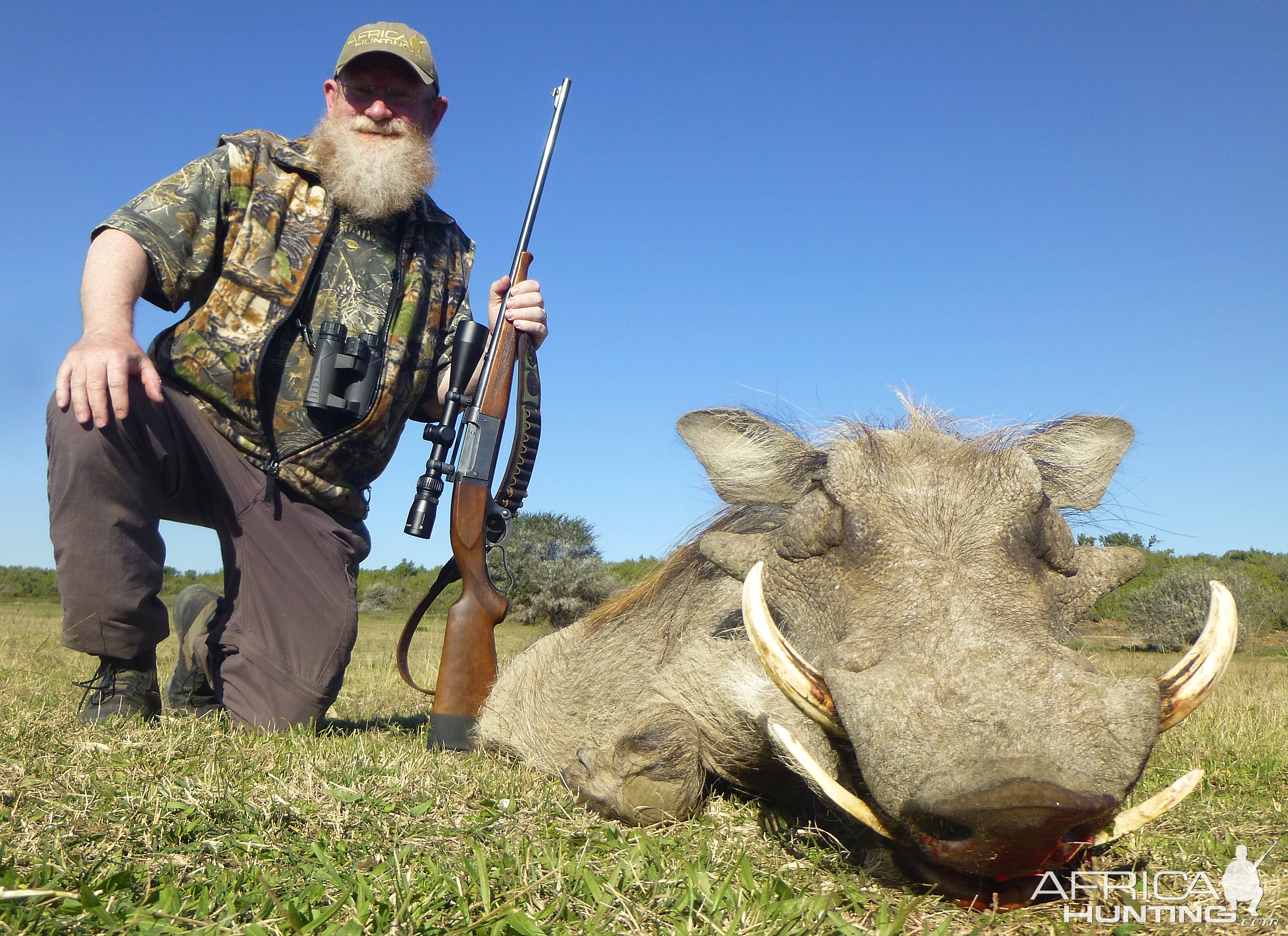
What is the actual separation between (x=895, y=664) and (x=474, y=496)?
8.06 feet

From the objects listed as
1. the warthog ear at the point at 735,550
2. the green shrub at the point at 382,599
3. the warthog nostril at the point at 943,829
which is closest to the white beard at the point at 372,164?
the warthog ear at the point at 735,550

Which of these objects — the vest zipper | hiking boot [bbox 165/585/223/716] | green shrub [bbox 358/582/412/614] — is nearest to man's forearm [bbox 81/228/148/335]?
the vest zipper

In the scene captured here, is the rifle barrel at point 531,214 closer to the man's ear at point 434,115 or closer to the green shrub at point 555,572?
the man's ear at point 434,115

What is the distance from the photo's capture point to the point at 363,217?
14.0 feet

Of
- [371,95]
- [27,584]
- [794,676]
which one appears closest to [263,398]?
[371,95]

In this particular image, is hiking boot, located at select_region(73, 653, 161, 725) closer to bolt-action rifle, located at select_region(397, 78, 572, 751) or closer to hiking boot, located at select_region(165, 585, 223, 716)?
hiking boot, located at select_region(165, 585, 223, 716)

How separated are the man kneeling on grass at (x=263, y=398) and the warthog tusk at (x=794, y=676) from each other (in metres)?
2.51

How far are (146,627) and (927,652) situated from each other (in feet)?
9.86

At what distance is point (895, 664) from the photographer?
1703 millimetres

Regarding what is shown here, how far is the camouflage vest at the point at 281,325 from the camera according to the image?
12.6 feet

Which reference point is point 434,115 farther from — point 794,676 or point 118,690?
point 794,676

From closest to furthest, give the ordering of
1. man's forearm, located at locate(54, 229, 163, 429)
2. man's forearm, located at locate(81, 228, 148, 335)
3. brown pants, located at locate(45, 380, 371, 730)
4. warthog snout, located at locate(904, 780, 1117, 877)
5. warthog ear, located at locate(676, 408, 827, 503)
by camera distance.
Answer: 1. warthog snout, located at locate(904, 780, 1117, 877)
2. warthog ear, located at locate(676, 408, 827, 503)
3. man's forearm, located at locate(54, 229, 163, 429)
4. man's forearm, located at locate(81, 228, 148, 335)
5. brown pants, located at locate(45, 380, 371, 730)

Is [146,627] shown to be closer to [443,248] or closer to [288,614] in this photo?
[288,614]

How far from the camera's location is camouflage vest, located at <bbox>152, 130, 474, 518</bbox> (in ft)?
12.6
